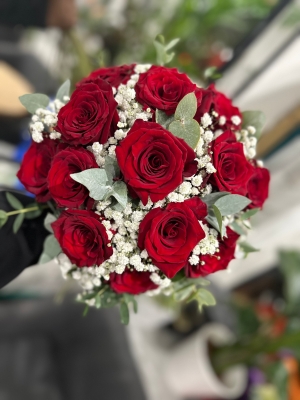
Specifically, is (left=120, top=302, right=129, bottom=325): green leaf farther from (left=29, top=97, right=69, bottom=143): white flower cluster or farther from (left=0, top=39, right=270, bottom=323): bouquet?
(left=29, top=97, right=69, bottom=143): white flower cluster

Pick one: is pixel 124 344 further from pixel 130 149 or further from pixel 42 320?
pixel 130 149

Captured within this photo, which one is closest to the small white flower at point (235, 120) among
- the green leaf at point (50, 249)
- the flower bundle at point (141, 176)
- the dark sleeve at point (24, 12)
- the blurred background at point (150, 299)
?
the flower bundle at point (141, 176)

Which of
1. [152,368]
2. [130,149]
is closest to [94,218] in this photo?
[130,149]

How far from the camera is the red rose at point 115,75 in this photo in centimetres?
52

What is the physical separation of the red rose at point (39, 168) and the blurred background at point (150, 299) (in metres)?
0.36

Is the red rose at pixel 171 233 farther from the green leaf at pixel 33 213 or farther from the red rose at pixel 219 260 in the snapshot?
the green leaf at pixel 33 213

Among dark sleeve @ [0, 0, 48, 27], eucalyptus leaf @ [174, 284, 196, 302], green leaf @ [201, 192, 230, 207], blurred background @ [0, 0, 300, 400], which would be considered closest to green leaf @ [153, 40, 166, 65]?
green leaf @ [201, 192, 230, 207]

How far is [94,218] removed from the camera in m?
0.45

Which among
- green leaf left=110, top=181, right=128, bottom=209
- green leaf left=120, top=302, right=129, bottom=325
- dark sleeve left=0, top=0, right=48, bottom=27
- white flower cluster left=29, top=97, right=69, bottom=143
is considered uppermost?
dark sleeve left=0, top=0, right=48, bottom=27

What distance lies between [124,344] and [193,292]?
738mm

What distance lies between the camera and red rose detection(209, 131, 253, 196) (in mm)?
471

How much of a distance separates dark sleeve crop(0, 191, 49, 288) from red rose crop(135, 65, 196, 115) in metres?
0.26

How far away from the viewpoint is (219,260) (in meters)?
0.51

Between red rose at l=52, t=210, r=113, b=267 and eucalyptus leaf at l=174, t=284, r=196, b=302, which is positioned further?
eucalyptus leaf at l=174, t=284, r=196, b=302
